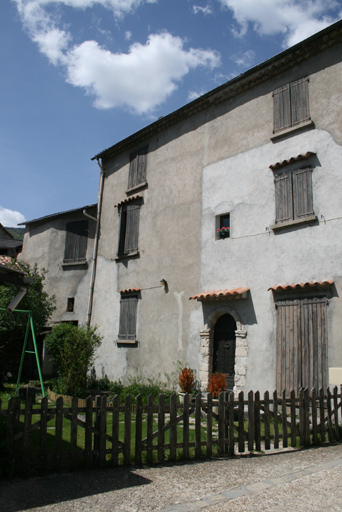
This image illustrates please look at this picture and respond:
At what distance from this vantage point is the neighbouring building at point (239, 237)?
9.98m

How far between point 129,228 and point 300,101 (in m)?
7.42

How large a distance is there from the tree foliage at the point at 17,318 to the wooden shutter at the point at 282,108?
9.95 meters

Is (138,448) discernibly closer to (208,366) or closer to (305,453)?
(305,453)

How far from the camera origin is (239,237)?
38.6ft

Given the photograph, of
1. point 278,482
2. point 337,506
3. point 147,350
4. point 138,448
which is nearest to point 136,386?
point 147,350

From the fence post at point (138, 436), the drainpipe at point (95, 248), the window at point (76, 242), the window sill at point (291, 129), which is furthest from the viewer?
the window at point (76, 242)

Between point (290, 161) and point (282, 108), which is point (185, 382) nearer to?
point (290, 161)

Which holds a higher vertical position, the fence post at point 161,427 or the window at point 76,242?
the window at point 76,242

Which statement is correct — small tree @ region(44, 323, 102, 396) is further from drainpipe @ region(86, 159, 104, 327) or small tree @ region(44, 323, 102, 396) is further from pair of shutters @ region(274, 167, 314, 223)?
pair of shutters @ region(274, 167, 314, 223)

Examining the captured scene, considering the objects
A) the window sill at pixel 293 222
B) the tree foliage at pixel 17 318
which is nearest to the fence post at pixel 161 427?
the window sill at pixel 293 222

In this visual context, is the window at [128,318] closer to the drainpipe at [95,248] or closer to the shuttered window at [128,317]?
the shuttered window at [128,317]

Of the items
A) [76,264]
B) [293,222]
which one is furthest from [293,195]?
[76,264]

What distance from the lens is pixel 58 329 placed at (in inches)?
610

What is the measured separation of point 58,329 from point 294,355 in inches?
358
